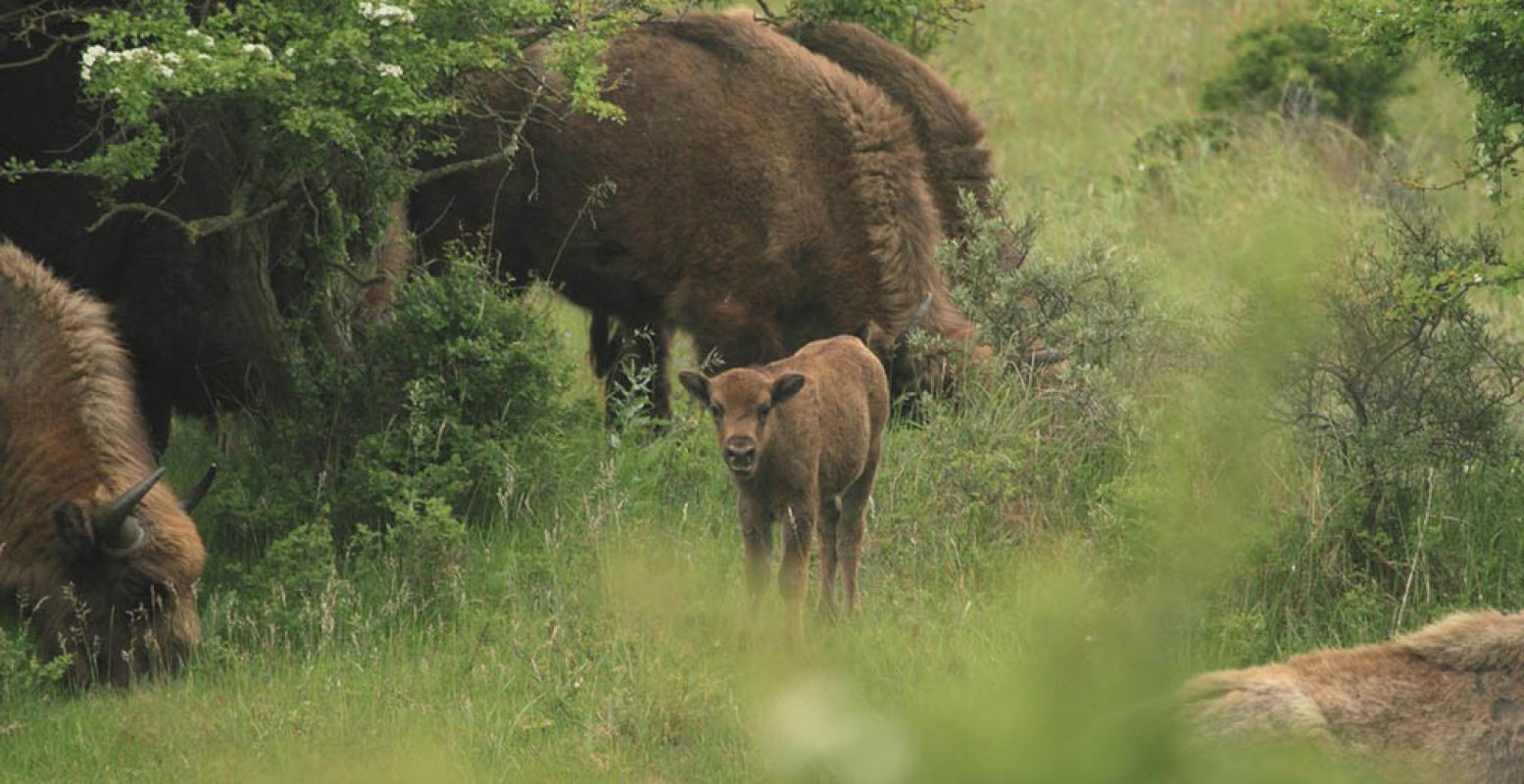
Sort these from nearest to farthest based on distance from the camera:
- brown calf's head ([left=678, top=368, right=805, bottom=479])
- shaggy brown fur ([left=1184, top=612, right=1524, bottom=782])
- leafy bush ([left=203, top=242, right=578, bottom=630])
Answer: shaggy brown fur ([left=1184, top=612, right=1524, bottom=782])
brown calf's head ([left=678, top=368, right=805, bottom=479])
leafy bush ([left=203, top=242, right=578, bottom=630])

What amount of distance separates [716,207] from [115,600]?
14.3ft

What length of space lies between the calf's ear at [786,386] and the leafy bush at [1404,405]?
1880 millimetres

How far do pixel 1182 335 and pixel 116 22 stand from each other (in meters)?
4.31

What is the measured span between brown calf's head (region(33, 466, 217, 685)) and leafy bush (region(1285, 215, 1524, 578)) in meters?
4.33

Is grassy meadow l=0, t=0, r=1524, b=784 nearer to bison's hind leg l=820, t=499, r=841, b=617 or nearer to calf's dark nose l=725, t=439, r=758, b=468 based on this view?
bison's hind leg l=820, t=499, r=841, b=617

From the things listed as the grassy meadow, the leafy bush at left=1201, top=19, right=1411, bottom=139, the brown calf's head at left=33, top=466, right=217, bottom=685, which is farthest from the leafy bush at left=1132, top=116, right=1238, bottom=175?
the brown calf's head at left=33, top=466, right=217, bottom=685

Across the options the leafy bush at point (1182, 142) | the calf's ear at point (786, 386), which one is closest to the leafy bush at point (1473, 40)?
the calf's ear at point (786, 386)

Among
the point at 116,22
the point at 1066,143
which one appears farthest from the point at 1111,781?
the point at 1066,143

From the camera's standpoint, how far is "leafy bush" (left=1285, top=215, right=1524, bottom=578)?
7.49 meters

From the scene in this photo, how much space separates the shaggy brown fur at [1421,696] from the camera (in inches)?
188

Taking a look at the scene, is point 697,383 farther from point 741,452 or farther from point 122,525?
point 122,525

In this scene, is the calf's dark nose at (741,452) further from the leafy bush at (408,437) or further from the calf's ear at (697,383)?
the leafy bush at (408,437)

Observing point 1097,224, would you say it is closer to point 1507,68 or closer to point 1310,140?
point 1310,140

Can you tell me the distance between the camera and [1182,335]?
785 cm
